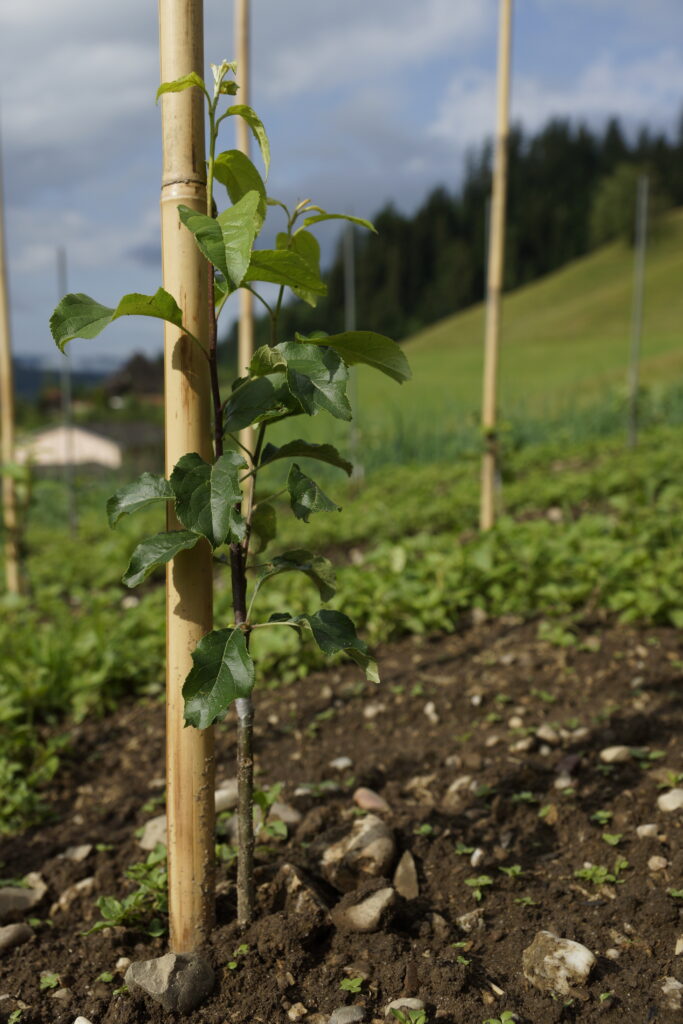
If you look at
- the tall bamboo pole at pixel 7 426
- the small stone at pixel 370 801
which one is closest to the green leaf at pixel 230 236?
the small stone at pixel 370 801

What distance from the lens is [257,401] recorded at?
4.65ft

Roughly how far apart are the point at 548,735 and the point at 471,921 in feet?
2.66

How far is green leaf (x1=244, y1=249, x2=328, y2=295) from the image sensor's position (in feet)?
4.46

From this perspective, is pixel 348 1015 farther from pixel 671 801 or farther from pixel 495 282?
pixel 495 282

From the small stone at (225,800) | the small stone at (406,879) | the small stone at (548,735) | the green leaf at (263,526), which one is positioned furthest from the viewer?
the small stone at (548,735)

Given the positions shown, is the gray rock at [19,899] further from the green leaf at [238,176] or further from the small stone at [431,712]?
the green leaf at [238,176]

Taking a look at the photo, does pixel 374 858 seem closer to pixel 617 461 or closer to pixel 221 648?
pixel 221 648

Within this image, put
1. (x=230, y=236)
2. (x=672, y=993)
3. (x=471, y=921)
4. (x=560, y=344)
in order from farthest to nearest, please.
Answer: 1. (x=560, y=344)
2. (x=471, y=921)
3. (x=672, y=993)
4. (x=230, y=236)

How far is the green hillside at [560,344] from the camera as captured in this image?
13.1 meters

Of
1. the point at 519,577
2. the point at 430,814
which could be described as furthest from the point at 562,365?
the point at 430,814

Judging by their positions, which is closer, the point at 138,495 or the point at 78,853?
the point at 138,495

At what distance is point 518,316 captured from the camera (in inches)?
1578

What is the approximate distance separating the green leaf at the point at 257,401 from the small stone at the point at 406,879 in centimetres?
108

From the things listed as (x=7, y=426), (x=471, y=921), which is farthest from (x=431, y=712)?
(x=7, y=426)
